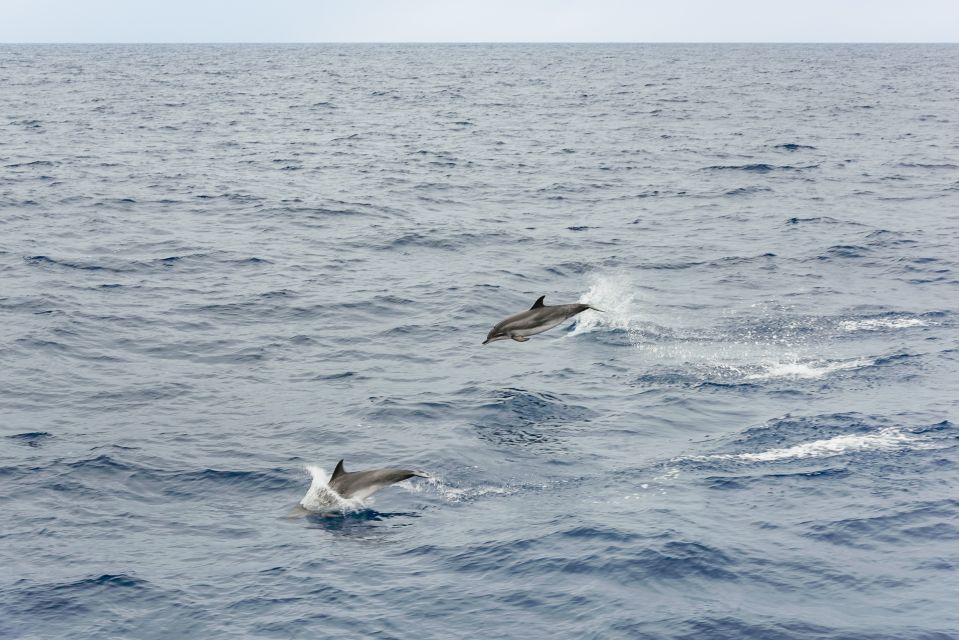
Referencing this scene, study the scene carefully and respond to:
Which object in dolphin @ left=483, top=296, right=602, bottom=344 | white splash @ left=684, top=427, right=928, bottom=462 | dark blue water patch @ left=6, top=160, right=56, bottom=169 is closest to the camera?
white splash @ left=684, top=427, right=928, bottom=462

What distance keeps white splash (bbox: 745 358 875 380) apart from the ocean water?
0.10 m

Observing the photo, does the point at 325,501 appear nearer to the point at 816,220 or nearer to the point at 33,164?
the point at 816,220

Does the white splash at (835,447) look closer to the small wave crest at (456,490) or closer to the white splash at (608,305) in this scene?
the small wave crest at (456,490)

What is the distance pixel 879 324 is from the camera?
2394 centimetres

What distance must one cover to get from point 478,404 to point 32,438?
7599 mm

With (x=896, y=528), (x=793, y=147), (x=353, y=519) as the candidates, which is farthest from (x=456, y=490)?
(x=793, y=147)

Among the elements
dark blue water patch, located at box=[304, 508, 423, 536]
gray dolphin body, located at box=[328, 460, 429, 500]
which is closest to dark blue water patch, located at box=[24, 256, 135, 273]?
gray dolphin body, located at box=[328, 460, 429, 500]

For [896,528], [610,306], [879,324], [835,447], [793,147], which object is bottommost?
[896,528]

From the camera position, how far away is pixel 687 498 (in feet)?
51.1

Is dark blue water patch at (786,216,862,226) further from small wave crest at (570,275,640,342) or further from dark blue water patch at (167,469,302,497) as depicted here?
dark blue water patch at (167,469,302,497)

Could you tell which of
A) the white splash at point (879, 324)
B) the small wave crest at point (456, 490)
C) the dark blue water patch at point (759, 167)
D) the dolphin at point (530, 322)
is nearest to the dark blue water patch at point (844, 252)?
the white splash at point (879, 324)

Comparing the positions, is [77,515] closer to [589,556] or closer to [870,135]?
[589,556]

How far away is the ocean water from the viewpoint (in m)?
13.0

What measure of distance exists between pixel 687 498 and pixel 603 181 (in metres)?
31.7
